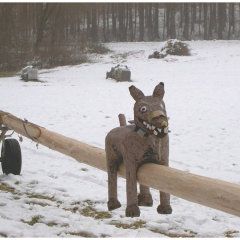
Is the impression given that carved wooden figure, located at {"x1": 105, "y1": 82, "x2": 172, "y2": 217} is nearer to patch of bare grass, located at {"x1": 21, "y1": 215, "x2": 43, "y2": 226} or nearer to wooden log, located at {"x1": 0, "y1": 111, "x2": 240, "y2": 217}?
wooden log, located at {"x1": 0, "y1": 111, "x2": 240, "y2": 217}

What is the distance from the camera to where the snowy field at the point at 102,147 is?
4.18 meters

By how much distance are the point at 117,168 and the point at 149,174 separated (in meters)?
0.31

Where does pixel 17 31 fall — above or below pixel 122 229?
above

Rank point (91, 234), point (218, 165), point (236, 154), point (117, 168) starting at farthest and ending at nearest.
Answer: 1. point (236, 154)
2. point (218, 165)
3. point (91, 234)
4. point (117, 168)

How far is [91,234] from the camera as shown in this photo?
Result: 13.0 ft

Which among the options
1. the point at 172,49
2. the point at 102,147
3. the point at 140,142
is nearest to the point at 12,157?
the point at 102,147

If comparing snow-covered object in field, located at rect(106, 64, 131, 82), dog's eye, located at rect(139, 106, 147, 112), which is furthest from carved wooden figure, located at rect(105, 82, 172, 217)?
snow-covered object in field, located at rect(106, 64, 131, 82)

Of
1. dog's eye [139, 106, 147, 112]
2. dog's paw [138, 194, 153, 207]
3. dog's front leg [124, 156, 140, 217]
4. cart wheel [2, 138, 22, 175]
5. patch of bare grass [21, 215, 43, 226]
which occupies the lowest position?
patch of bare grass [21, 215, 43, 226]

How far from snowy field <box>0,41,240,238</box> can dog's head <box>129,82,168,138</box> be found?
201 cm

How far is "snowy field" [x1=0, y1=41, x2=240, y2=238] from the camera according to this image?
418cm

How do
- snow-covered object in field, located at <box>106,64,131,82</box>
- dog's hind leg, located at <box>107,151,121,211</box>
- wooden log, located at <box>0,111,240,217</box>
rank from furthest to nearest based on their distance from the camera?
snow-covered object in field, located at <box>106,64,131,82</box>, dog's hind leg, located at <box>107,151,121,211</box>, wooden log, located at <box>0,111,240,217</box>

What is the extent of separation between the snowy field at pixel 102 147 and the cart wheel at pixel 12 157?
14cm

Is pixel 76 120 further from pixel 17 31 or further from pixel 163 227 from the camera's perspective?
pixel 17 31

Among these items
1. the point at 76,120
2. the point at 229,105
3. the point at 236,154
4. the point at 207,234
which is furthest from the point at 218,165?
the point at 229,105
